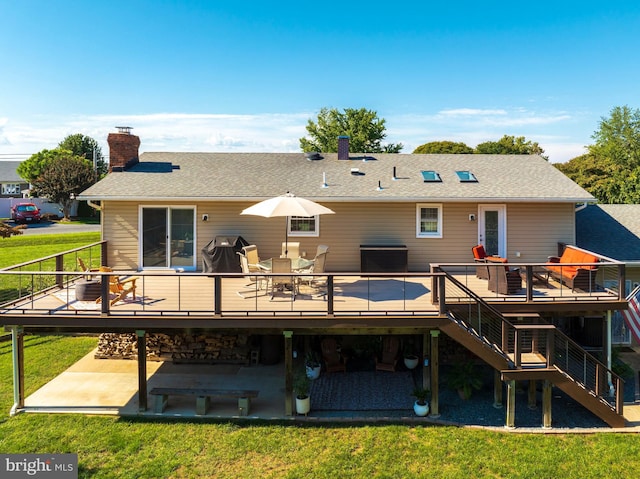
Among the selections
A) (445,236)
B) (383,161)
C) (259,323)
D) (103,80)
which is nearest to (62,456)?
(259,323)

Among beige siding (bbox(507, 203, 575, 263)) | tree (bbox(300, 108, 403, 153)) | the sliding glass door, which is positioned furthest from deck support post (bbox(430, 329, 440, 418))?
tree (bbox(300, 108, 403, 153))

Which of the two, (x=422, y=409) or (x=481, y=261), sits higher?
(x=481, y=261)

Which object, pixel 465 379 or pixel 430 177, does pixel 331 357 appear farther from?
pixel 430 177

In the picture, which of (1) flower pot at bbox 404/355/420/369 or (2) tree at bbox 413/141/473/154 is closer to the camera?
(1) flower pot at bbox 404/355/420/369

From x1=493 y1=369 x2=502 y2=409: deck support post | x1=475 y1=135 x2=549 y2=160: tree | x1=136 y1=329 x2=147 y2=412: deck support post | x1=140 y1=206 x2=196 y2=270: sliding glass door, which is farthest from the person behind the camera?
x1=475 y1=135 x2=549 y2=160: tree

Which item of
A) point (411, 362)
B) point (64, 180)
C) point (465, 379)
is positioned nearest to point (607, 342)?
point (465, 379)

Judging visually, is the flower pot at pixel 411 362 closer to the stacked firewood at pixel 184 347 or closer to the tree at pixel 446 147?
the stacked firewood at pixel 184 347

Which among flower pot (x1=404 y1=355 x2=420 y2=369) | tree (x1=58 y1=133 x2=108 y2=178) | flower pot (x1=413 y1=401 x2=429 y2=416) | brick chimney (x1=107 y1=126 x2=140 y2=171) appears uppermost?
tree (x1=58 y1=133 x2=108 y2=178)

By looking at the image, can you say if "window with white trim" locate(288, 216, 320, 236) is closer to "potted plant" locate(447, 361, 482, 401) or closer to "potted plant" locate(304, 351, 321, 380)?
"potted plant" locate(304, 351, 321, 380)

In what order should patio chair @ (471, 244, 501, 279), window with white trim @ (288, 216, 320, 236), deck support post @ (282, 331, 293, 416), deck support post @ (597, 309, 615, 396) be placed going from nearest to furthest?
deck support post @ (282, 331, 293, 416), deck support post @ (597, 309, 615, 396), patio chair @ (471, 244, 501, 279), window with white trim @ (288, 216, 320, 236)
